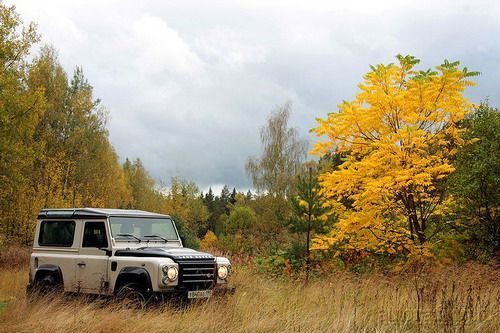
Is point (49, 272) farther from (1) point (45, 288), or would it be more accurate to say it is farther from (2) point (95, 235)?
(2) point (95, 235)

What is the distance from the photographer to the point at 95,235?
9.77m

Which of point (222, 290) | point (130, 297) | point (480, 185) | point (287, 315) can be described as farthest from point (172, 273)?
point (480, 185)

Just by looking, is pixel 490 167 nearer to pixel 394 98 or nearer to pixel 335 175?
pixel 394 98

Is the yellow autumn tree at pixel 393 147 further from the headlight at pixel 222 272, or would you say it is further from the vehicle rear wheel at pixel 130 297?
the vehicle rear wheel at pixel 130 297

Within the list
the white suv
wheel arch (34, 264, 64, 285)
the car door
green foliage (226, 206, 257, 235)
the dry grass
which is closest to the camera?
the dry grass

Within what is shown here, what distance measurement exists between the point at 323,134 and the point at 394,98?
218 centimetres

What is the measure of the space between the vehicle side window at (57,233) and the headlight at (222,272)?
294cm

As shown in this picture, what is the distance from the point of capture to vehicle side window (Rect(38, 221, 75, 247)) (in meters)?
10.3

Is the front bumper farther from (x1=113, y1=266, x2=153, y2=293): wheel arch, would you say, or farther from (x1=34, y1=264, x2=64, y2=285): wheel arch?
(x1=34, y1=264, x2=64, y2=285): wheel arch

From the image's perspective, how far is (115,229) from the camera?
31.4 feet

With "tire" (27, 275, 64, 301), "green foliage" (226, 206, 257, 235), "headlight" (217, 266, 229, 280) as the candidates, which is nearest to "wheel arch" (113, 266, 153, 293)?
"headlight" (217, 266, 229, 280)

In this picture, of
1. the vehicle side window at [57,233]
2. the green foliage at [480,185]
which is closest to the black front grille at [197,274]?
the vehicle side window at [57,233]

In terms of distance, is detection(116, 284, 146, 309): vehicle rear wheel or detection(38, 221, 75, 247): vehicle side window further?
detection(38, 221, 75, 247): vehicle side window

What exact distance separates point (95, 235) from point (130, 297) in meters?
1.61
